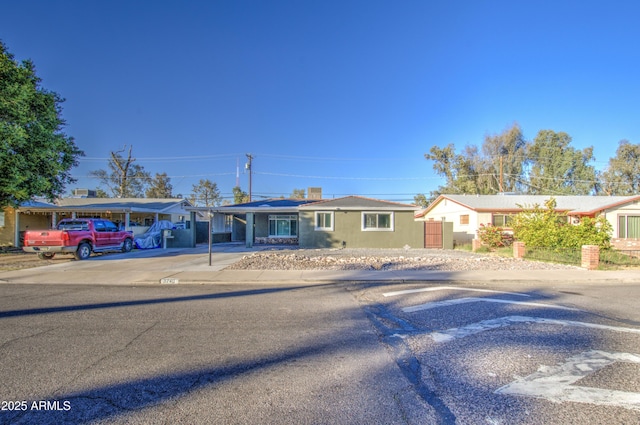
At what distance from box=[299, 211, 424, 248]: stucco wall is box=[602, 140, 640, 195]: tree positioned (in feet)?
135

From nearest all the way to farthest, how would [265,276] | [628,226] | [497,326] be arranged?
1. [497,326]
2. [265,276]
3. [628,226]

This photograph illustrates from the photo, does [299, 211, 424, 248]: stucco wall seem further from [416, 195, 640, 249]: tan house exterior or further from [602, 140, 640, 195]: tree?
[602, 140, 640, 195]: tree

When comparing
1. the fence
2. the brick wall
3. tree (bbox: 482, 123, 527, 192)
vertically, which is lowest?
the fence

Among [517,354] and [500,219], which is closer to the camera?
[517,354]

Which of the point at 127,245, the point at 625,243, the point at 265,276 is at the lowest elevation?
the point at 265,276

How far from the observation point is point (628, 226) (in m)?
22.9

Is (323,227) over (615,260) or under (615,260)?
over

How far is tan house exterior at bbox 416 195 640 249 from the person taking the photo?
901 inches

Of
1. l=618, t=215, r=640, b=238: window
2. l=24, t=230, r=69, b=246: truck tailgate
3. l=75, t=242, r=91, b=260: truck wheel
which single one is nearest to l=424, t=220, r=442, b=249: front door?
l=618, t=215, r=640, b=238: window

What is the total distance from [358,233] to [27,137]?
58.8 feet

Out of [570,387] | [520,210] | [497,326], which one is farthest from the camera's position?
[520,210]

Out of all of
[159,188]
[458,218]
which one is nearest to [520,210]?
[458,218]

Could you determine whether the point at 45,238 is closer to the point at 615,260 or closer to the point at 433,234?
the point at 433,234

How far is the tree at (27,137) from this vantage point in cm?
1420
